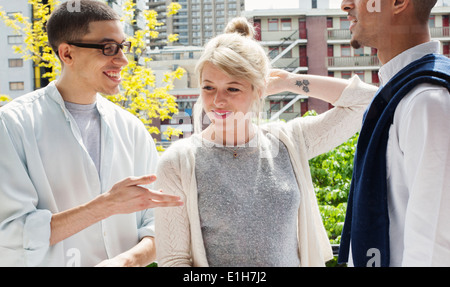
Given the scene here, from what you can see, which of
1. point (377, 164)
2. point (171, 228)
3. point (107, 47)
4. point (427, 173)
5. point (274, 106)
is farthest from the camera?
point (274, 106)

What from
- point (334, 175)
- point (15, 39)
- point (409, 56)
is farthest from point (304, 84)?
point (15, 39)

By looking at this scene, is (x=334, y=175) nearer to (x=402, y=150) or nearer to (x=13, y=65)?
(x=402, y=150)

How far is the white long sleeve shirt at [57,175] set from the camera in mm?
1057

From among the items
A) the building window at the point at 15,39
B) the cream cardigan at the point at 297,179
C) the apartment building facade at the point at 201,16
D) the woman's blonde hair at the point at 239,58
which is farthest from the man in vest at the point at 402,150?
the building window at the point at 15,39

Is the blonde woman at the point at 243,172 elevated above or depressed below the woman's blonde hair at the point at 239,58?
below

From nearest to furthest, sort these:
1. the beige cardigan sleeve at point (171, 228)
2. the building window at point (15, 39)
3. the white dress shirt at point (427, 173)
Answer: the white dress shirt at point (427, 173) → the beige cardigan sleeve at point (171, 228) → the building window at point (15, 39)

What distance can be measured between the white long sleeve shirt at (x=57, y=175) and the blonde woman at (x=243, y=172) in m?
0.25

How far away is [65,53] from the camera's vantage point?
1.24m

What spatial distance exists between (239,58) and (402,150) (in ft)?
1.48

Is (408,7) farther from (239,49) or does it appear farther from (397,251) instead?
(397,251)

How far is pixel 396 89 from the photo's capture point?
0.86 meters

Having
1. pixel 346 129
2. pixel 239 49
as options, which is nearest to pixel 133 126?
pixel 239 49

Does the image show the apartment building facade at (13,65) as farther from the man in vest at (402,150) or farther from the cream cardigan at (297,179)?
the man in vest at (402,150)
